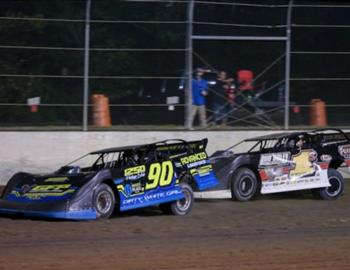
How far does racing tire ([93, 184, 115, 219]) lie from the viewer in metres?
12.1

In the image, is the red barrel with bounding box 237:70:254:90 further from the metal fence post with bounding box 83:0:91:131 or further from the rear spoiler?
the rear spoiler

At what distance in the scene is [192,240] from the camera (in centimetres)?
1019

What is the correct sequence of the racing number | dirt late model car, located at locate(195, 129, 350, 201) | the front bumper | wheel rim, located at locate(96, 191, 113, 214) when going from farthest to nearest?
dirt late model car, located at locate(195, 129, 350, 201), the racing number, wheel rim, located at locate(96, 191, 113, 214), the front bumper

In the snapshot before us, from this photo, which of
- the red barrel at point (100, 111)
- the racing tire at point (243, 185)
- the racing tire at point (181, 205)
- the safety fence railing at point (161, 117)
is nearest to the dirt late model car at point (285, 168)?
the racing tire at point (243, 185)

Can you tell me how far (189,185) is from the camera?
13625mm

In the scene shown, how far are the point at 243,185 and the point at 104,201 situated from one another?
147 inches

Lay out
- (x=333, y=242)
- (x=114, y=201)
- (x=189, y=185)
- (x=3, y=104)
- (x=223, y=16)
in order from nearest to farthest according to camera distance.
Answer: (x=333, y=242) < (x=114, y=201) < (x=189, y=185) < (x=3, y=104) < (x=223, y=16)

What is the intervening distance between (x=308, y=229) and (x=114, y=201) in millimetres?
3106

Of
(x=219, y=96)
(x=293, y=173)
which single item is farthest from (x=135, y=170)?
(x=219, y=96)

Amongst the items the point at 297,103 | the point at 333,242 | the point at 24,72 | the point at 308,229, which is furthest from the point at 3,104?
the point at 333,242

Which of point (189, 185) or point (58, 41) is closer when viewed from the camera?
point (189, 185)

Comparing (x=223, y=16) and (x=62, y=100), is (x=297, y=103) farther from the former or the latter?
(x=62, y=100)

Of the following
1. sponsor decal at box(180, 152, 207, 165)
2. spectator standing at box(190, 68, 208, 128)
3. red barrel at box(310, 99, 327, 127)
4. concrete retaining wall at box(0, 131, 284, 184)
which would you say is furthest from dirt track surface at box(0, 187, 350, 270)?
red barrel at box(310, 99, 327, 127)

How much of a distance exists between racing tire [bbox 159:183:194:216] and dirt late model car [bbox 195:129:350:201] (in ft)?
5.01
